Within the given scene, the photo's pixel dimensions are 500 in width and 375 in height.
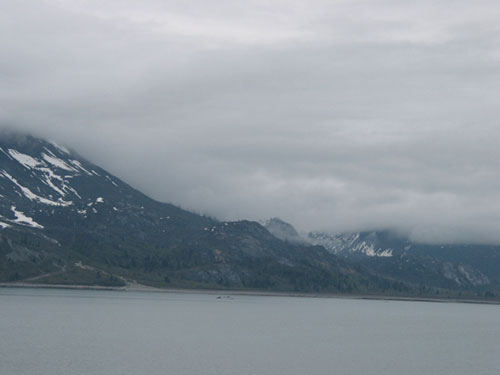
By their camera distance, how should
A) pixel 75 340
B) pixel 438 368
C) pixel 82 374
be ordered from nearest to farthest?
pixel 82 374, pixel 438 368, pixel 75 340

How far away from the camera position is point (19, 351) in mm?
118500

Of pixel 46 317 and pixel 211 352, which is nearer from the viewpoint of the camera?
pixel 211 352

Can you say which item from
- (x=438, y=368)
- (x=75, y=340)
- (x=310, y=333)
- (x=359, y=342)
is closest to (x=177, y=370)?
→ (x=75, y=340)

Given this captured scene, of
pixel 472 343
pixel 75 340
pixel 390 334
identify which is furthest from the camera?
pixel 390 334

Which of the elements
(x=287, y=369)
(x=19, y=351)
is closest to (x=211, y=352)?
(x=287, y=369)

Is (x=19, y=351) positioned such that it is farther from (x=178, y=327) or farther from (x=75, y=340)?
(x=178, y=327)

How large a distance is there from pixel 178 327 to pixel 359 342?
49.1 meters

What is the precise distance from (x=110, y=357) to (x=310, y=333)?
80.3 meters

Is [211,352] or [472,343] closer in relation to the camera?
[211,352]

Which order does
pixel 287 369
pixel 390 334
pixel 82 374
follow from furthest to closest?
pixel 390 334
pixel 287 369
pixel 82 374

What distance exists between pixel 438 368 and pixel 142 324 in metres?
87.4

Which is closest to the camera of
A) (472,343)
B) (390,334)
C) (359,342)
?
(359,342)

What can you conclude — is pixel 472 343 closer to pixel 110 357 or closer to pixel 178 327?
pixel 178 327

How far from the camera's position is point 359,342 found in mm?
169875
